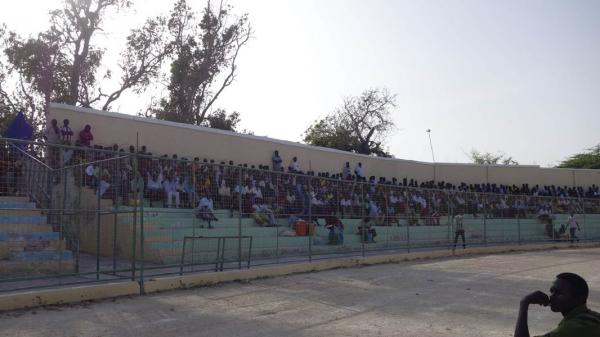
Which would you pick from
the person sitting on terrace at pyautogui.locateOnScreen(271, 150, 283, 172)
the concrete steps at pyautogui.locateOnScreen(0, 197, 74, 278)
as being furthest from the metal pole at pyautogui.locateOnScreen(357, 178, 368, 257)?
the person sitting on terrace at pyautogui.locateOnScreen(271, 150, 283, 172)

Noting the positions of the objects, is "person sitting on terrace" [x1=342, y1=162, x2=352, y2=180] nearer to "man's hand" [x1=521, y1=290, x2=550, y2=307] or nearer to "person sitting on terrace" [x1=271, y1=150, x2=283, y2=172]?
"person sitting on terrace" [x1=271, y1=150, x2=283, y2=172]

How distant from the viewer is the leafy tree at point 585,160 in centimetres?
5422

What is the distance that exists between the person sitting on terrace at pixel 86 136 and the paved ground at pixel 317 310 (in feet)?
28.2

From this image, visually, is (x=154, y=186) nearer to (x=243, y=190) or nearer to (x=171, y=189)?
(x=171, y=189)

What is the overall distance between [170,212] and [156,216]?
0.96 feet

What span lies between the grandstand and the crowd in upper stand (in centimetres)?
3

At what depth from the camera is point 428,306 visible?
9172mm

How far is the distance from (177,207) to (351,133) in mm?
43623

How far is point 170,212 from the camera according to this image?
10.6 metres

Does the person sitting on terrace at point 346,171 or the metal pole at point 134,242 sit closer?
the metal pole at point 134,242

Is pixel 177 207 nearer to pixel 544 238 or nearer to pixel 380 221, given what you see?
pixel 380 221

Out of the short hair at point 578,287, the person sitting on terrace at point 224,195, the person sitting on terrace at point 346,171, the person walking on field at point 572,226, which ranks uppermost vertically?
the person sitting on terrace at point 346,171

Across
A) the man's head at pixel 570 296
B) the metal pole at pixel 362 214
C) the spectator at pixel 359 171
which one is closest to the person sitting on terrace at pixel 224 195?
the metal pole at pixel 362 214

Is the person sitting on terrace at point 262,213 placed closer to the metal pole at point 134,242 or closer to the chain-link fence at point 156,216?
the chain-link fence at point 156,216
